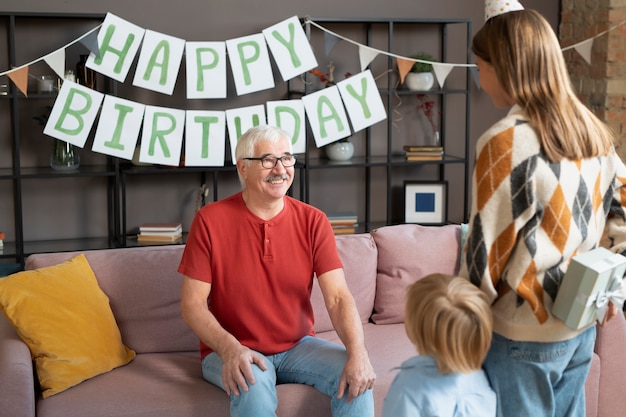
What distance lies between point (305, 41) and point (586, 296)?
9.58 feet

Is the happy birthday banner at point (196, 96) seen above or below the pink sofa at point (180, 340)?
above

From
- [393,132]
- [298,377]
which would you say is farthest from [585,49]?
[298,377]

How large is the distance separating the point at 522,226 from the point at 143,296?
162 cm

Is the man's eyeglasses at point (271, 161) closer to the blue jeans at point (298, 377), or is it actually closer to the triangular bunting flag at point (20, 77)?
the blue jeans at point (298, 377)

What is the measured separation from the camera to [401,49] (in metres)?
4.59

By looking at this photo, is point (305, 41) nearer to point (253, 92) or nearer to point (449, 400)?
point (253, 92)

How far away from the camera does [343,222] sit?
4363 millimetres

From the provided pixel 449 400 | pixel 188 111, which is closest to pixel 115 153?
pixel 188 111

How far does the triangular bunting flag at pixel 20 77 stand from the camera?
375 centimetres

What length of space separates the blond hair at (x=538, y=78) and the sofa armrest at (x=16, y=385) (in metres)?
1.53

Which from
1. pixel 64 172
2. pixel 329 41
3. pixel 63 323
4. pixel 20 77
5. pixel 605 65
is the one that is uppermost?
pixel 329 41

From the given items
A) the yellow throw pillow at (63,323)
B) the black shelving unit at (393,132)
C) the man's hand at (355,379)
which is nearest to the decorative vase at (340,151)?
the black shelving unit at (393,132)

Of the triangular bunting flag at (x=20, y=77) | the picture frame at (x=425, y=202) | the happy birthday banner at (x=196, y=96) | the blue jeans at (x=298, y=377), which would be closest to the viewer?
the blue jeans at (x=298, y=377)

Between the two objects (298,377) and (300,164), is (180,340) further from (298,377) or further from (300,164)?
(300,164)
